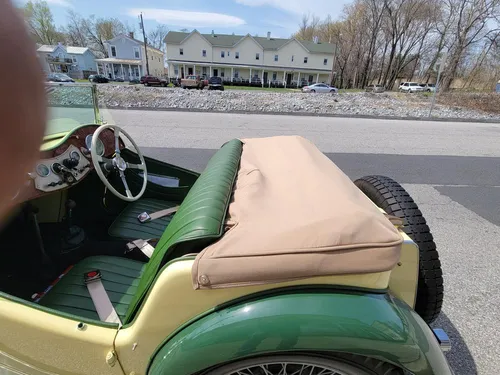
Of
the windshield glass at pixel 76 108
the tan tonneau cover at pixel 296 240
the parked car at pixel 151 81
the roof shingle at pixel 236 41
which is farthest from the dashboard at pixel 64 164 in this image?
the roof shingle at pixel 236 41

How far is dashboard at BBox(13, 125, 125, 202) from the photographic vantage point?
1938 mm

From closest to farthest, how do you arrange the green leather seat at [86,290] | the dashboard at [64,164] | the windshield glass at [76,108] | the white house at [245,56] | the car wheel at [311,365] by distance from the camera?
the car wheel at [311,365] < the green leather seat at [86,290] < the dashboard at [64,164] < the windshield glass at [76,108] < the white house at [245,56]

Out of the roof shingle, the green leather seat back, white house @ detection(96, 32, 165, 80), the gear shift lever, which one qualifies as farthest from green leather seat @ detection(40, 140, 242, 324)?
white house @ detection(96, 32, 165, 80)

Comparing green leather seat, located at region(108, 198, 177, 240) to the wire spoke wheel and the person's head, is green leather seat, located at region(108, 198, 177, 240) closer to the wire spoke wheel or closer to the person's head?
the wire spoke wheel

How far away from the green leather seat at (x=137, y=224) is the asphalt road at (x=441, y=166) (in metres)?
2.31

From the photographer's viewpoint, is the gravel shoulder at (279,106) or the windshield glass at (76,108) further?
the gravel shoulder at (279,106)

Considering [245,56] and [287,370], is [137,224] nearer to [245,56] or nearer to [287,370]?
[287,370]

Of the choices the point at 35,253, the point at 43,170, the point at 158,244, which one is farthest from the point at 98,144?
the point at 158,244

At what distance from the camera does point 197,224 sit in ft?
4.18

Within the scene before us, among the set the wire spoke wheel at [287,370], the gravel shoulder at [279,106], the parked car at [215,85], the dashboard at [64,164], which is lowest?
the parked car at [215,85]

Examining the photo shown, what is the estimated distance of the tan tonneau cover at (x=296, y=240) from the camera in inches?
44.1

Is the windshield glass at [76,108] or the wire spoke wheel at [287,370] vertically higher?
the windshield glass at [76,108]

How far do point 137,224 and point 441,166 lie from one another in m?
5.85

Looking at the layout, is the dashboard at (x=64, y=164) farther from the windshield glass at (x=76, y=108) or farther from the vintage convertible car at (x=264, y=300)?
the vintage convertible car at (x=264, y=300)
